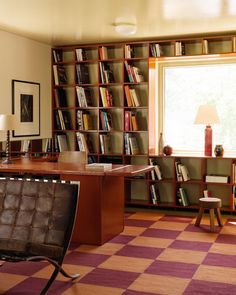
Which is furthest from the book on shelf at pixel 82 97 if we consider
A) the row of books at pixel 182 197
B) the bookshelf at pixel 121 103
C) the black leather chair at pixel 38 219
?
the black leather chair at pixel 38 219

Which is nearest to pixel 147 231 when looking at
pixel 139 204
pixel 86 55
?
pixel 139 204

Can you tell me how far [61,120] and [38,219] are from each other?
12.9 ft

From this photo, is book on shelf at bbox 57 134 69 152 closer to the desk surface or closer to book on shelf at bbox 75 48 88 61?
book on shelf at bbox 75 48 88 61

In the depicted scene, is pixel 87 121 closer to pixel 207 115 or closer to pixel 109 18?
pixel 207 115

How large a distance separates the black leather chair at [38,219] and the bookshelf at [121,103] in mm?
3434

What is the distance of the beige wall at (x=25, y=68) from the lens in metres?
6.46

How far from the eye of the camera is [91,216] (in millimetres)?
5098

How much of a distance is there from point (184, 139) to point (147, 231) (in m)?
2.05

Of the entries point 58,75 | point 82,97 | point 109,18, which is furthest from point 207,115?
point 58,75

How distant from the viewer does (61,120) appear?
755 centimetres

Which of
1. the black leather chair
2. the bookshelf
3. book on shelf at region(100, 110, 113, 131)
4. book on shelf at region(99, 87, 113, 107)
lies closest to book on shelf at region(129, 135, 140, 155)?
the bookshelf

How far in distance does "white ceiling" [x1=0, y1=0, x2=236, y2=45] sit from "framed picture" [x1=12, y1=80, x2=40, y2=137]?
28.9 inches

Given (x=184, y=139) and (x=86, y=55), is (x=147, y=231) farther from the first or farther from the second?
(x=86, y=55)

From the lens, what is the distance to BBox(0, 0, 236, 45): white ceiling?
500 cm
